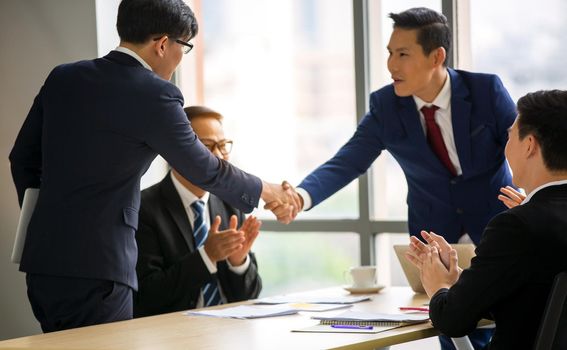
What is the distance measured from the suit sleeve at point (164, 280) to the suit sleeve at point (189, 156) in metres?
0.32

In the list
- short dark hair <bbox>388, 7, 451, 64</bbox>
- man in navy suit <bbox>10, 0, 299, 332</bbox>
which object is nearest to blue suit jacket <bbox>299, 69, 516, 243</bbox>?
short dark hair <bbox>388, 7, 451, 64</bbox>

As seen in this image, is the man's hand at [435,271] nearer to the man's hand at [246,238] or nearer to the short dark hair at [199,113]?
the man's hand at [246,238]

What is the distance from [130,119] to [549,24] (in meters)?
2.17

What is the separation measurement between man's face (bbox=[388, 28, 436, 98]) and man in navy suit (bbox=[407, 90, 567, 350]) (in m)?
1.34

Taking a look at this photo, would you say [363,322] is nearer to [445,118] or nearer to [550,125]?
[550,125]

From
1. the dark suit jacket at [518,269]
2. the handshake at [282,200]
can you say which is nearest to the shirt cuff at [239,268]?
the handshake at [282,200]

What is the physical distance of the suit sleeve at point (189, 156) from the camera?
8.93ft

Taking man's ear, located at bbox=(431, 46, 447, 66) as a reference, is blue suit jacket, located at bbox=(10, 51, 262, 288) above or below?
below

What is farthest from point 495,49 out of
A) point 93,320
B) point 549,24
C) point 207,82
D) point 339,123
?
point 93,320

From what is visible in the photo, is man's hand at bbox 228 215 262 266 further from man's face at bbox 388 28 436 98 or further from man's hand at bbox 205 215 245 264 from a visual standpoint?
man's face at bbox 388 28 436 98

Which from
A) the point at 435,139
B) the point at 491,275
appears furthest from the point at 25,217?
the point at 435,139

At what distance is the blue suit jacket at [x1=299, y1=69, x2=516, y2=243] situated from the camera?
339 centimetres

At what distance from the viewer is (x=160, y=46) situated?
282 cm

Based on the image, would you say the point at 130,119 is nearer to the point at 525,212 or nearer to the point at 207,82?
the point at 525,212
